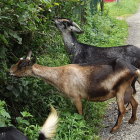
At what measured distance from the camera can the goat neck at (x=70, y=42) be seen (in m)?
7.51

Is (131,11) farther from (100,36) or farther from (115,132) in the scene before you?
(115,132)

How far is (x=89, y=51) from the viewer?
7.31 m

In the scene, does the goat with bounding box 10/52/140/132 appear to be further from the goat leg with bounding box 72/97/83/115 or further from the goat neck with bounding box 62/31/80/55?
the goat neck with bounding box 62/31/80/55

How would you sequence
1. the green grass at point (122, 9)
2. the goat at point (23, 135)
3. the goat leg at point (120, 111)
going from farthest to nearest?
the green grass at point (122, 9)
the goat leg at point (120, 111)
the goat at point (23, 135)

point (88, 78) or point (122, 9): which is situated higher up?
point (88, 78)

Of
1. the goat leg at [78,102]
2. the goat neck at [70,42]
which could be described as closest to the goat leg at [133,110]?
the goat leg at [78,102]

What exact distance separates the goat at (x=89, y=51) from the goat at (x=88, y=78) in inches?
31.8

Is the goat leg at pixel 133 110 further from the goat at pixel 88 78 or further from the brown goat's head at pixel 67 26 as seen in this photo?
the brown goat's head at pixel 67 26

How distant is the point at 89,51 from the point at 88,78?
1.45 meters

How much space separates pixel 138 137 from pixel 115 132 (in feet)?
1.39

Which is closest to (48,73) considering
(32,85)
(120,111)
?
(32,85)

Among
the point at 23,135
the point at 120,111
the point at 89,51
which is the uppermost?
the point at 89,51

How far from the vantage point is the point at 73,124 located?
5.75 metres

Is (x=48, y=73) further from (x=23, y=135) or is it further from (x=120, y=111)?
(x=23, y=135)
